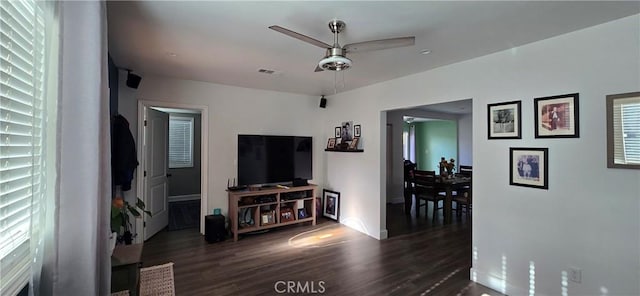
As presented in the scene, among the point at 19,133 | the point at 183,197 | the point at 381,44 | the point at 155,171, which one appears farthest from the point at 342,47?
the point at 183,197

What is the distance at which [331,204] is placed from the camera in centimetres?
504

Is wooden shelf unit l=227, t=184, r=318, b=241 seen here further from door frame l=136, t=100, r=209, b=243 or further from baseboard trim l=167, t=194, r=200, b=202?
baseboard trim l=167, t=194, r=200, b=202

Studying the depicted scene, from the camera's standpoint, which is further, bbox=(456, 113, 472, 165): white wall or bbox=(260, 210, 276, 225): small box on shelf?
bbox=(456, 113, 472, 165): white wall

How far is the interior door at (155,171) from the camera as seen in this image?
3.96 m

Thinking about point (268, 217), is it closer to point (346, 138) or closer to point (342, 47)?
point (346, 138)

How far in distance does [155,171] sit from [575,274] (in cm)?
503

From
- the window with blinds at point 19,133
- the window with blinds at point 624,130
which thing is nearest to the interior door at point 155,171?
the window with blinds at point 19,133

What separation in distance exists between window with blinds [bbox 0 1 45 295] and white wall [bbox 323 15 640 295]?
11.0 feet

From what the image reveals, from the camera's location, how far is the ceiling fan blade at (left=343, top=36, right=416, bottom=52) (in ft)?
6.26

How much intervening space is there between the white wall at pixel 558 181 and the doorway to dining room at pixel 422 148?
3.89 feet

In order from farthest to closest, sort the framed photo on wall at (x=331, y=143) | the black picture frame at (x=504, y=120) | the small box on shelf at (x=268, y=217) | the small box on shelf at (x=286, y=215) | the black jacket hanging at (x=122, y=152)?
the framed photo on wall at (x=331, y=143), the small box on shelf at (x=286, y=215), the small box on shelf at (x=268, y=217), the black jacket hanging at (x=122, y=152), the black picture frame at (x=504, y=120)

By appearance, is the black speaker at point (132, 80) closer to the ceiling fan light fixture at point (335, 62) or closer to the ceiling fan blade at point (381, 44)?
the ceiling fan light fixture at point (335, 62)

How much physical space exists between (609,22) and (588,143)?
2.97 ft

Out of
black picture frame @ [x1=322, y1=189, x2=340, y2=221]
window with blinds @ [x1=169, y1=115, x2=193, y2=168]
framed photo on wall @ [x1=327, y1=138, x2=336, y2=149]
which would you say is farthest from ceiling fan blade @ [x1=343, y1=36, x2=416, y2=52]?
window with blinds @ [x1=169, y1=115, x2=193, y2=168]
